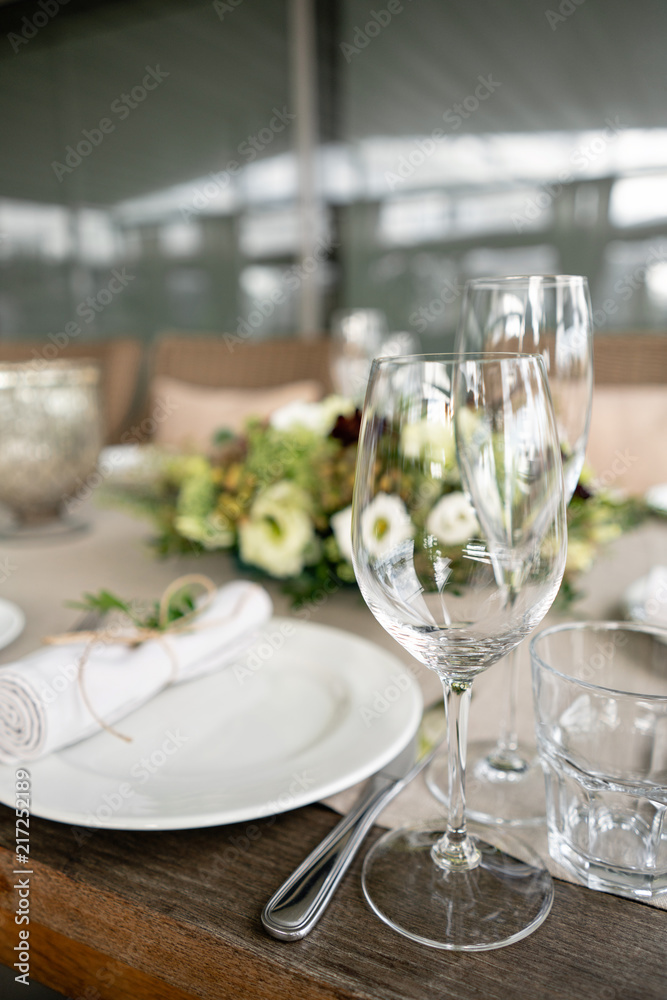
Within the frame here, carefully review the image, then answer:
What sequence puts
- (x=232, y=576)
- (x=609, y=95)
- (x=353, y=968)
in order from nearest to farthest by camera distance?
1. (x=353, y=968)
2. (x=232, y=576)
3. (x=609, y=95)

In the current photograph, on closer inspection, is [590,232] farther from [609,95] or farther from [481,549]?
[481,549]

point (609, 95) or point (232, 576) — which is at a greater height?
point (609, 95)

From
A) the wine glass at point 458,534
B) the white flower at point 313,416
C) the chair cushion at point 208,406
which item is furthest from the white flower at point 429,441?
the chair cushion at point 208,406

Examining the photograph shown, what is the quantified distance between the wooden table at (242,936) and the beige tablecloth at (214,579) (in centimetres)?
7

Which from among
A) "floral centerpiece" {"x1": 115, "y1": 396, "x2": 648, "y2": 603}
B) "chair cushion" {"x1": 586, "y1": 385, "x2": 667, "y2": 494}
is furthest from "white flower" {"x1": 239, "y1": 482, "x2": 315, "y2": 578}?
"chair cushion" {"x1": 586, "y1": 385, "x2": 667, "y2": 494}

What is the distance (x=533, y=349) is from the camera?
1.73 ft

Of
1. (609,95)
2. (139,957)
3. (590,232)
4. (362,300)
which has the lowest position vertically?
(139,957)

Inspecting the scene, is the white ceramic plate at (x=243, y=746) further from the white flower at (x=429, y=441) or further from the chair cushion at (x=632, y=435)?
the chair cushion at (x=632, y=435)

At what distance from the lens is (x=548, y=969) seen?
0.33m

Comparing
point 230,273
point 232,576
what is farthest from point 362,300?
point 232,576

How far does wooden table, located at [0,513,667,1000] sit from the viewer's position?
0.32 meters

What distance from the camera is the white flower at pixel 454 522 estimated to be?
1.16ft

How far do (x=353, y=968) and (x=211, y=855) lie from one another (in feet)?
0.36

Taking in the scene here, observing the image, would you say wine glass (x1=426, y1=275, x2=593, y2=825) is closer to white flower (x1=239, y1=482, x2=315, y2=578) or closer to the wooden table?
the wooden table
